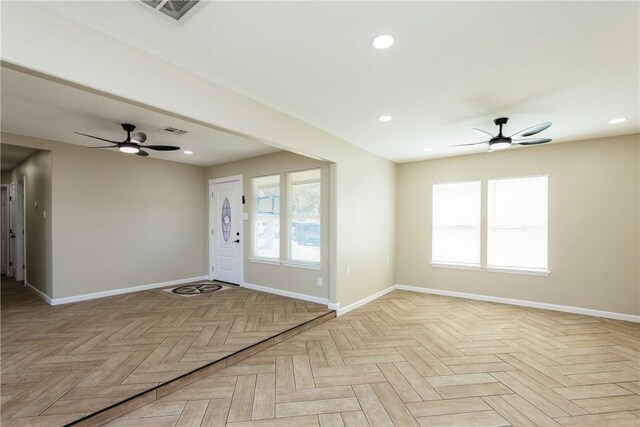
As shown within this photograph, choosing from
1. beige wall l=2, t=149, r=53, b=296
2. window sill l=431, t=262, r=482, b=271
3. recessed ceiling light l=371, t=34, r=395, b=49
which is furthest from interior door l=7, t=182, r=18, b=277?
window sill l=431, t=262, r=482, b=271

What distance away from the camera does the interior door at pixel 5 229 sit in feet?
22.2

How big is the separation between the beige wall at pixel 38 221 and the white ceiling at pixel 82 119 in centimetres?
89

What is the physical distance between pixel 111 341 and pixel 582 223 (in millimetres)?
6293

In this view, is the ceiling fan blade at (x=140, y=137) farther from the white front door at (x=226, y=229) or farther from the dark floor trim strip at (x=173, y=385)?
the dark floor trim strip at (x=173, y=385)

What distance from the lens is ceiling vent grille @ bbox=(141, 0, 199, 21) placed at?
1651 mm

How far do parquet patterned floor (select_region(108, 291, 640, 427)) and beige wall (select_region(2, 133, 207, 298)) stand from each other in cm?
359

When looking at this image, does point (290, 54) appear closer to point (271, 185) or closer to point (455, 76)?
point (455, 76)

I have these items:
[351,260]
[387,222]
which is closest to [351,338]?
[351,260]

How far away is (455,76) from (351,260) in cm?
290

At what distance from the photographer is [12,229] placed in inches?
255

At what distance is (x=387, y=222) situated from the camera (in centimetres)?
566

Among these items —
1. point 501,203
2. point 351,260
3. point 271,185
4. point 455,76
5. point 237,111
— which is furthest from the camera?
point 271,185

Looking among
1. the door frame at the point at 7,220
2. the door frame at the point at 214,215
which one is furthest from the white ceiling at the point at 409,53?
the door frame at the point at 7,220

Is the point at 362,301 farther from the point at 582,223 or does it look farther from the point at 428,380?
the point at 582,223
